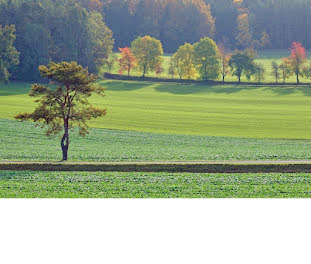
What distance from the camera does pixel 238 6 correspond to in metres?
126

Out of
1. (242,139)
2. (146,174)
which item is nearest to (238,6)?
(242,139)

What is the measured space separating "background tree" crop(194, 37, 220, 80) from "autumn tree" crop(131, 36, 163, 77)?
5889 mm

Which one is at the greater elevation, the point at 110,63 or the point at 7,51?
the point at 7,51

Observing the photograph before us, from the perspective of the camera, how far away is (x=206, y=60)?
88750 millimetres

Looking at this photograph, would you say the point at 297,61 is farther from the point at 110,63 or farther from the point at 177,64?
the point at 110,63

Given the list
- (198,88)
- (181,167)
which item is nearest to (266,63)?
(198,88)

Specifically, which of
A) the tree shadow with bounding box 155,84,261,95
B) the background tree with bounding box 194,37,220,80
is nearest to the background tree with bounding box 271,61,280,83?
the tree shadow with bounding box 155,84,261,95

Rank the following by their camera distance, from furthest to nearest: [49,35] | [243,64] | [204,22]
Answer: [204,22] < [243,64] < [49,35]

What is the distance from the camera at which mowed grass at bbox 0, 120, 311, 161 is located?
31094 millimetres

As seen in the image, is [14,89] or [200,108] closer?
[200,108]

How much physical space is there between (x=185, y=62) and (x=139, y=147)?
2176 inches

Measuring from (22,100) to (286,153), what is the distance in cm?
3817

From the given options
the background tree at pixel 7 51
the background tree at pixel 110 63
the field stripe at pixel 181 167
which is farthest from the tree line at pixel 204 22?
the field stripe at pixel 181 167

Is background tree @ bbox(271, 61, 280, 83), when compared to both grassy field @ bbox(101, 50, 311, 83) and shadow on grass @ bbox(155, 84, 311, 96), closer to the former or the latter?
grassy field @ bbox(101, 50, 311, 83)
